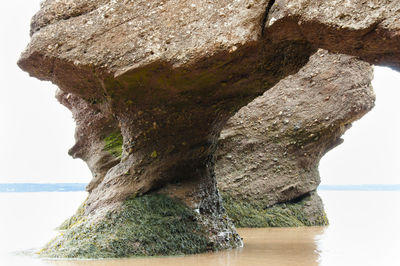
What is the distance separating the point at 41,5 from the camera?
5492mm

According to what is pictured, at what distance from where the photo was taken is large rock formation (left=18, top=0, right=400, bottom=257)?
445cm

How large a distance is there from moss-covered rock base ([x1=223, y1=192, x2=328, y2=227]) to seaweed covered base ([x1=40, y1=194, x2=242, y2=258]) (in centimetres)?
325

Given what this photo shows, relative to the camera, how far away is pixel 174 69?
475 centimetres

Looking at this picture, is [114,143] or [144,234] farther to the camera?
[114,143]

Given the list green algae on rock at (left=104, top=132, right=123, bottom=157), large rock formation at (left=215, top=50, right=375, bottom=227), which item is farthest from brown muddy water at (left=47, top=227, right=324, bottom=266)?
green algae on rock at (left=104, top=132, right=123, bottom=157)

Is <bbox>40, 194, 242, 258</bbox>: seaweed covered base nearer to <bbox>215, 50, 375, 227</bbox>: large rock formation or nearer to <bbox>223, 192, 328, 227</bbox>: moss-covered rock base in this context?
<bbox>223, 192, 328, 227</bbox>: moss-covered rock base

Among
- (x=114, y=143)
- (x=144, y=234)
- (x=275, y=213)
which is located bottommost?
(x=144, y=234)

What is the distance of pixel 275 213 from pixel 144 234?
460 centimetres

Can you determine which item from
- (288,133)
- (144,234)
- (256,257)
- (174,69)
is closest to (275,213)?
(288,133)

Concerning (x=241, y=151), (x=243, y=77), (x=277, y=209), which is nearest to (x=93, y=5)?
(x=243, y=77)

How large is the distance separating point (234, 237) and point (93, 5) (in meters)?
3.23

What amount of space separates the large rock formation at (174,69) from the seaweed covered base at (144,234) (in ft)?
0.05

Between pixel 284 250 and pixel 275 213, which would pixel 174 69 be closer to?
pixel 284 250

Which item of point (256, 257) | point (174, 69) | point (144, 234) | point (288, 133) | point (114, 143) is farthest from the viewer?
point (114, 143)
